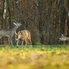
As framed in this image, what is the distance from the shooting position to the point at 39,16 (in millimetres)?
12156

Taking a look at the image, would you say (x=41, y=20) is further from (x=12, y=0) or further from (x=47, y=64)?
(x=47, y=64)

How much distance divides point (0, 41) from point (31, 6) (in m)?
3.35

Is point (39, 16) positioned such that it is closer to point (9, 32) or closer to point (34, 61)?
point (9, 32)

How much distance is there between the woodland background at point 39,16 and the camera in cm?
1212

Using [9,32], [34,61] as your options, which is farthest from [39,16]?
[34,61]

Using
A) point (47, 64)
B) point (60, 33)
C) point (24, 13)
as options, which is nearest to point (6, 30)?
point (24, 13)

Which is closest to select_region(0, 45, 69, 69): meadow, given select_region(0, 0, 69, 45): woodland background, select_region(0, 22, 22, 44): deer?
select_region(0, 22, 22, 44): deer

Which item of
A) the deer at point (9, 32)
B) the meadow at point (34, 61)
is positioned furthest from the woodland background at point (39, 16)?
the meadow at point (34, 61)

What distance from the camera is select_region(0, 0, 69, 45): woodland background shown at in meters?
12.1

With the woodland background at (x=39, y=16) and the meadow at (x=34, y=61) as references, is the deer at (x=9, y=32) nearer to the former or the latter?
the woodland background at (x=39, y=16)

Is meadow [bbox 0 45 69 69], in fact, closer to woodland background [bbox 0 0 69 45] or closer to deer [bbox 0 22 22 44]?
deer [bbox 0 22 22 44]

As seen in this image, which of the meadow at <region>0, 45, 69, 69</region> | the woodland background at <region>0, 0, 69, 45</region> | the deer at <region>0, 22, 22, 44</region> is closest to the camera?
the meadow at <region>0, 45, 69, 69</region>

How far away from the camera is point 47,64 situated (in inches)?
117

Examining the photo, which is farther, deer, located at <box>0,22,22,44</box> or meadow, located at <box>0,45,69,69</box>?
deer, located at <box>0,22,22,44</box>
